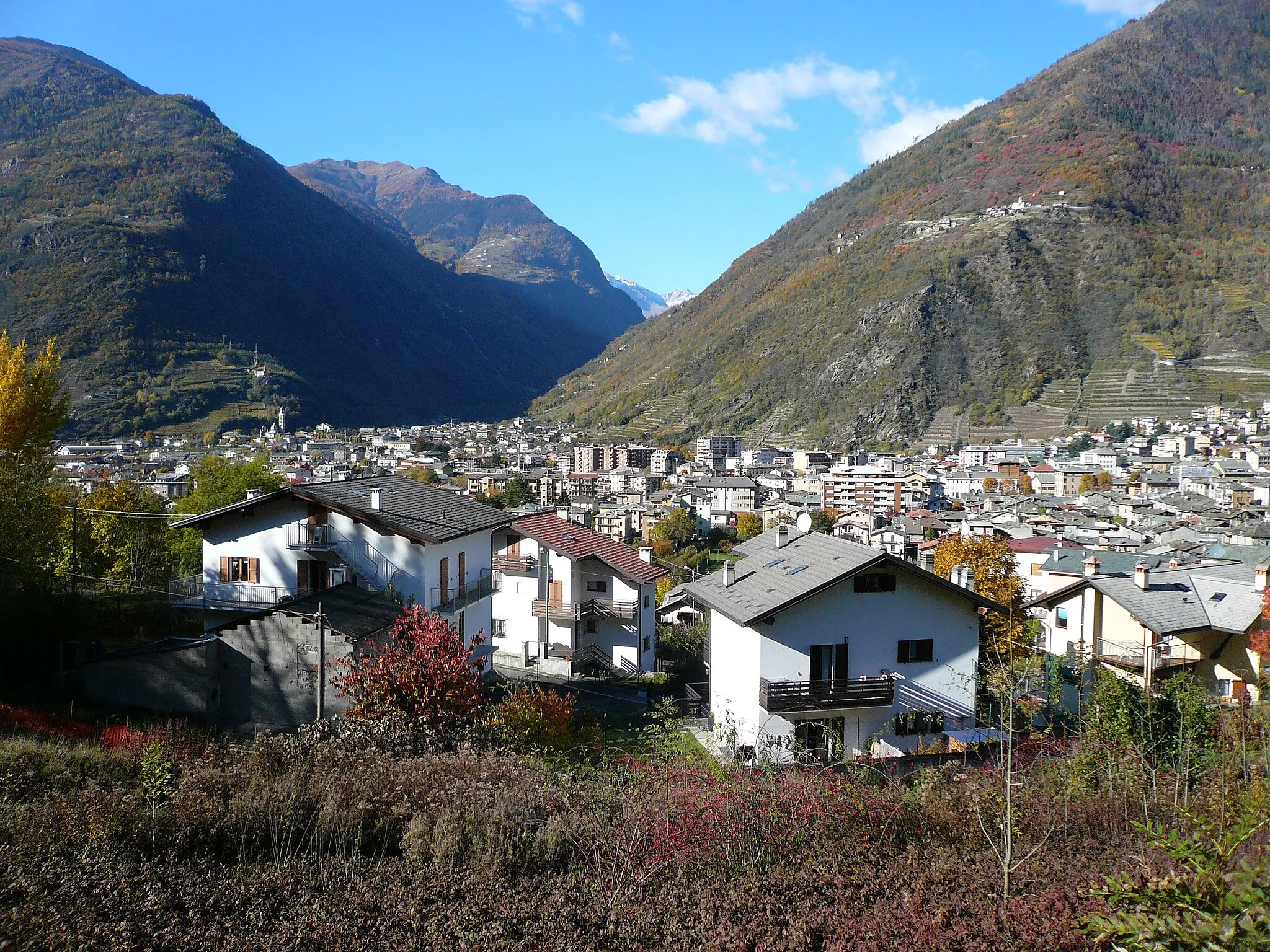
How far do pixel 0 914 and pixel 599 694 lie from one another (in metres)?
19.8

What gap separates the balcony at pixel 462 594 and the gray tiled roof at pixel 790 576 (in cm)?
600

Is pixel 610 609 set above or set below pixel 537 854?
below

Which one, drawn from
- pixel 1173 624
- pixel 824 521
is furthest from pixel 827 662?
pixel 824 521

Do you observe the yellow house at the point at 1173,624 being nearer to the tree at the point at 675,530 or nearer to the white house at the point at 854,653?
the white house at the point at 854,653

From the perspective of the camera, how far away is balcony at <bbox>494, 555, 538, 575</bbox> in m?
29.4

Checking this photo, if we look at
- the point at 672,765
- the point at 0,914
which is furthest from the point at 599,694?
the point at 0,914

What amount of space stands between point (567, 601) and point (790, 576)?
45.9 ft

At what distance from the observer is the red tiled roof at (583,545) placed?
29297 millimetres

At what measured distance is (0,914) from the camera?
486 cm

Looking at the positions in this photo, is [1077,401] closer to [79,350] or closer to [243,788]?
[243,788]

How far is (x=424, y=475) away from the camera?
121125 mm

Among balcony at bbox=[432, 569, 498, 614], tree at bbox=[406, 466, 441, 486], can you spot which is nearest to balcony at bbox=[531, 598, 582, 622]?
balcony at bbox=[432, 569, 498, 614]

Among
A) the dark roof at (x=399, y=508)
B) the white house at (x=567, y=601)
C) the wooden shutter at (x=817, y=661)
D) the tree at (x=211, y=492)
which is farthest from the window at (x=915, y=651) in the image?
the tree at (x=211, y=492)

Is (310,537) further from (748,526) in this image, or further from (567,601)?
(748,526)
